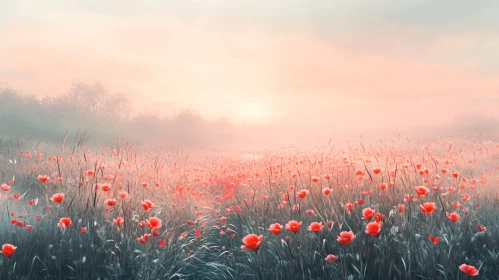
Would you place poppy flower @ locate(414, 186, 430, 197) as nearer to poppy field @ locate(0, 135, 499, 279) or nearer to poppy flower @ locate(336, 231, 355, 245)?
poppy field @ locate(0, 135, 499, 279)

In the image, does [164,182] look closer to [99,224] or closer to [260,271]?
[99,224]

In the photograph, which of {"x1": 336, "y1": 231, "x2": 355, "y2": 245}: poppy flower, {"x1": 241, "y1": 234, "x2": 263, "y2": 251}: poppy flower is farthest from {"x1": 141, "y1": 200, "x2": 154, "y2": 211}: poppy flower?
{"x1": 336, "y1": 231, "x2": 355, "y2": 245}: poppy flower

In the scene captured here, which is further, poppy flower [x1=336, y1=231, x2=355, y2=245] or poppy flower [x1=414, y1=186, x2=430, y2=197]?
poppy flower [x1=414, y1=186, x2=430, y2=197]

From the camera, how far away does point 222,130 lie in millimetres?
30953

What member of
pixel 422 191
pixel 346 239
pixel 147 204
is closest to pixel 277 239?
pixel 346 239

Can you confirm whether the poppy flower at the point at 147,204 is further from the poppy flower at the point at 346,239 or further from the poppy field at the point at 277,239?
the poppy flower at the point at 346,239

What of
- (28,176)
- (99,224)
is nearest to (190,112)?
(28,176)

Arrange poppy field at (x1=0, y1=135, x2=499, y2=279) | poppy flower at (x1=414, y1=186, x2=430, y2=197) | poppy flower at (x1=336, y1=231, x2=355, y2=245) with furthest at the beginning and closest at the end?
poppy flower at (x1=414, y1=186, x2=430, y2=197) → poppy field at (x1=0, y1=135, x2=499, y2=279) → poppy flower at (x1=336, y1=231, x2=355, y2=245)

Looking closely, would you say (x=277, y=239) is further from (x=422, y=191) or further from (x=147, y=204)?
(x=422, y=191)

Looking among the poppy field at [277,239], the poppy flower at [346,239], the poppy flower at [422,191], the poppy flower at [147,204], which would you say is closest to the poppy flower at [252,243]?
the poppy field at [277,239]

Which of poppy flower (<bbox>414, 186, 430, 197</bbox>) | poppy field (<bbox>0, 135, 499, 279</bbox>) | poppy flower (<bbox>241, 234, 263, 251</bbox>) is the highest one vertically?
poppy flower (<bbox>414, 186, 430, 197</bbox>)

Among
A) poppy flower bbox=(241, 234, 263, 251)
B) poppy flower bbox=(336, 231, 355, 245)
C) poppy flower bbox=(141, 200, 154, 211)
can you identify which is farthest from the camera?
poppy flower bbox=(141, 200, 154, 211)

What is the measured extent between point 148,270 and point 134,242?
0.41m

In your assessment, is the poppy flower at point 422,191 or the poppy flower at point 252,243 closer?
the poppy flower at point 252,243
